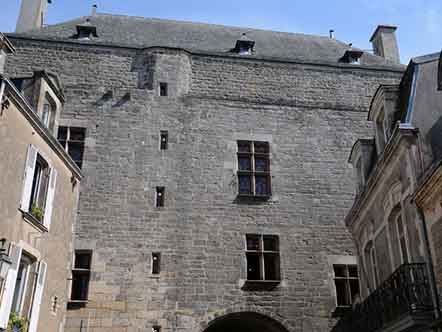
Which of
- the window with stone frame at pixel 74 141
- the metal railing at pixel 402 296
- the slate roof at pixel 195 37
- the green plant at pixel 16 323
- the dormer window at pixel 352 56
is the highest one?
the slate roof at pixel 195 37

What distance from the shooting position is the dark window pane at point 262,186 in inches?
467

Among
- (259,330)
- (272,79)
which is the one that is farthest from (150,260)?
(272,79)

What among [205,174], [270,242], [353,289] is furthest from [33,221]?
[353,289]

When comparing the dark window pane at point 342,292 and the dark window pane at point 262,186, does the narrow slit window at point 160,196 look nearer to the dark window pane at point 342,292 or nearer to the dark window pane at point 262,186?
the dark window pane at point 262,186

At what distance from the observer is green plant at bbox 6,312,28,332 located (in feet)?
22.6

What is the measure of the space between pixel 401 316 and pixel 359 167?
12.6ft

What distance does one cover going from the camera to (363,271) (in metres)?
9.16

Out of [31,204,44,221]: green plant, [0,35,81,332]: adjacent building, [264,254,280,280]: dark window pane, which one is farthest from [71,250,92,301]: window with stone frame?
[264,254,280,280]: dark window pane

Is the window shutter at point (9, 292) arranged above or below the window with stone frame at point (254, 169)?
below

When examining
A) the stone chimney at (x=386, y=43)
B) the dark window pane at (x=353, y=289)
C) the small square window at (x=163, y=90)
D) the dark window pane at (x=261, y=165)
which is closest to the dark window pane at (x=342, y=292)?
the dark window pane at (x=353, y=289)

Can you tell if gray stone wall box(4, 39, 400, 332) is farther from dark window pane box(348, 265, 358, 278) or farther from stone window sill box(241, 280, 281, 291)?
dark window pane box(348, 265, 358, 278)

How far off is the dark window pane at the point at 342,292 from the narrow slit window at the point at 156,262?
11.4 ft

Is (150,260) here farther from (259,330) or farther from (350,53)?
(350,53)

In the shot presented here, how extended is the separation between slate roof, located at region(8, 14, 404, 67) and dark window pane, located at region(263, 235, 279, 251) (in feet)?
15.1
